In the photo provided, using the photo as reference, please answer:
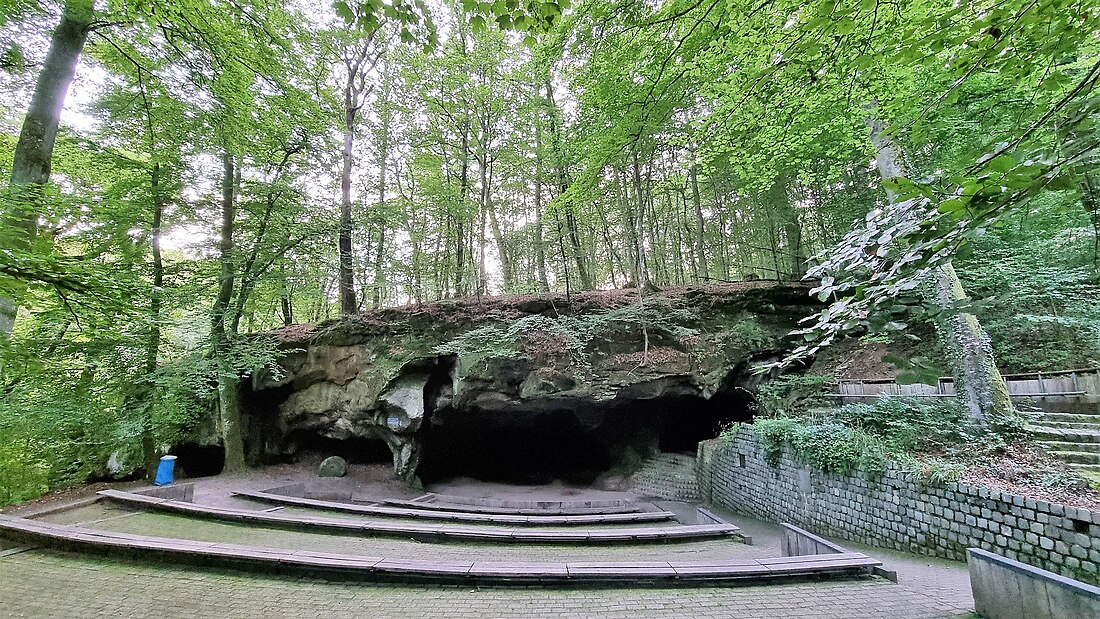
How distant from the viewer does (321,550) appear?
585cm

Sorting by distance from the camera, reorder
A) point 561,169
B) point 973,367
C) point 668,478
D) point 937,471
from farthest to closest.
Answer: point 561,169 → point 668,478 → point 973,367 → point 937,471

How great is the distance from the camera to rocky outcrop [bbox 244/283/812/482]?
1282 centimetres

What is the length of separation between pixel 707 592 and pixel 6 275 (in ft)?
21.4

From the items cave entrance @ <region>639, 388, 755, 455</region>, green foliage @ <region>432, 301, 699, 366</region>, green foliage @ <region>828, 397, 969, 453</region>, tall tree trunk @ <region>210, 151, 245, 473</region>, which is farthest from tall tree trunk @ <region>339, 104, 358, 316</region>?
green foliage @ <region>828, 397, 969, 453</region>

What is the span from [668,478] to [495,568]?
10.9 meters

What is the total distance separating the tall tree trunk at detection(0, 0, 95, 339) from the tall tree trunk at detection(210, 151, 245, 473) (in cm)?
Answer: 645

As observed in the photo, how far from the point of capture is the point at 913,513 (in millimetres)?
6980

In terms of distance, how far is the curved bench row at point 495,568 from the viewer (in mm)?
4320

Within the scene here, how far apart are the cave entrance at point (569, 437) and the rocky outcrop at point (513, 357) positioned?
3.55 ft

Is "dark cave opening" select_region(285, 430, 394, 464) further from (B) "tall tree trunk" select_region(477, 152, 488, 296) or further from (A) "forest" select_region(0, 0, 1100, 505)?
(B) "tall tree trunk" select_region(477, 152, 488, 296)

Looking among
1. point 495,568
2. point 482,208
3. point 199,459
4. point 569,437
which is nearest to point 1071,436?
point 495,568

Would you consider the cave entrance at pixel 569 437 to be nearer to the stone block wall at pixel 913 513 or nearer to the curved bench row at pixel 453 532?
the stone block wall at pixel 913 513

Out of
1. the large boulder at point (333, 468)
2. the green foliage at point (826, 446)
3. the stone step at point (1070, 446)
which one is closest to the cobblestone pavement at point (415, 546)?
the green foliage at point (826, 446)

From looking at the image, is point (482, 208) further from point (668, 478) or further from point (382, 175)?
point (668, 478)
